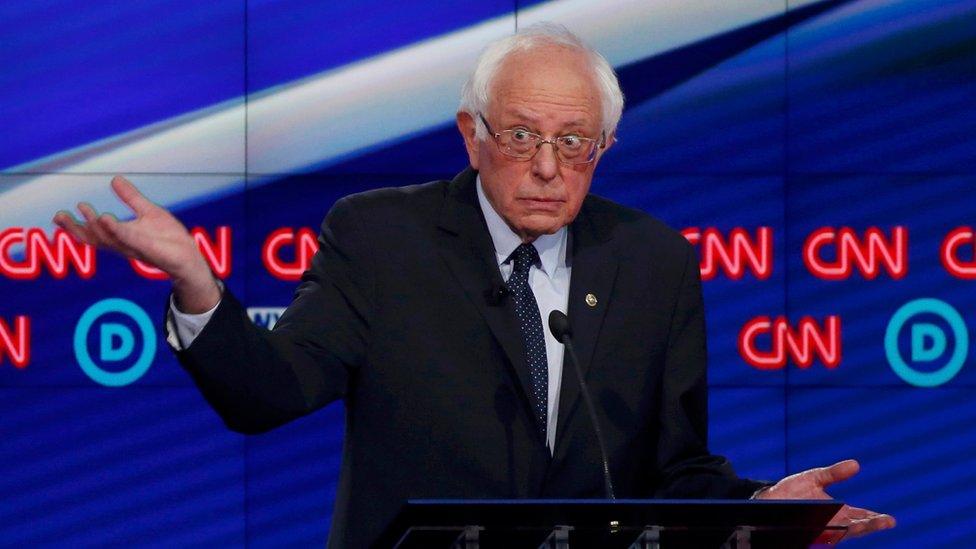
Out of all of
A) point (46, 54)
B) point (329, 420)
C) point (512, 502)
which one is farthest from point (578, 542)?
point (46, 54)

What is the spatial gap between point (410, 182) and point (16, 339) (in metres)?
1.25

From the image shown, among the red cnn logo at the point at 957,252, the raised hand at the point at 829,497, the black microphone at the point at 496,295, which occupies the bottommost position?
the raised hand at the point at 829,497

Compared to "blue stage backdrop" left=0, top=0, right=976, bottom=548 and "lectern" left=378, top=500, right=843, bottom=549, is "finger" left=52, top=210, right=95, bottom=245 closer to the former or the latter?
"lectern" left=378, top=500, right=843, bottom=549

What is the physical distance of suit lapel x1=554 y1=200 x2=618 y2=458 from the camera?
2195mm

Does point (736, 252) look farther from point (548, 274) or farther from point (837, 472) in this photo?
point (837, 472)

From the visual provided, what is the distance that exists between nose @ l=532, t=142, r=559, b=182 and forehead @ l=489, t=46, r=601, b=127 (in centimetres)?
4

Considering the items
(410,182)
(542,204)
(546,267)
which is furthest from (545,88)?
(410,182)

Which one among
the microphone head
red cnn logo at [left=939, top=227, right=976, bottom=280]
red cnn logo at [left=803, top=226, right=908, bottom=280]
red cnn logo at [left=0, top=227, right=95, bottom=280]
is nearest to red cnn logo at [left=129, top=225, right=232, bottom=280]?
red cnn logo at [left=0, top=227, right=95, bottom=280]

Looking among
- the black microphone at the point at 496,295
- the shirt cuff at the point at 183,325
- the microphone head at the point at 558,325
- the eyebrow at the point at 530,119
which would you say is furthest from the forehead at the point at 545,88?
the shirt cuff at the point at 183,325

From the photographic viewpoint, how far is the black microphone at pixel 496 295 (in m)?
2.23

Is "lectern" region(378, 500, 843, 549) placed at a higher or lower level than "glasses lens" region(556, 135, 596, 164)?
lower

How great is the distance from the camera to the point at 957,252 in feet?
15.8

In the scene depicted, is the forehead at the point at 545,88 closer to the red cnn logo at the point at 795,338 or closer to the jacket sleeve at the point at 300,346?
the jacket sleeve at the point at 300,346

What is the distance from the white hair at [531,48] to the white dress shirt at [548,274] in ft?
0.45
